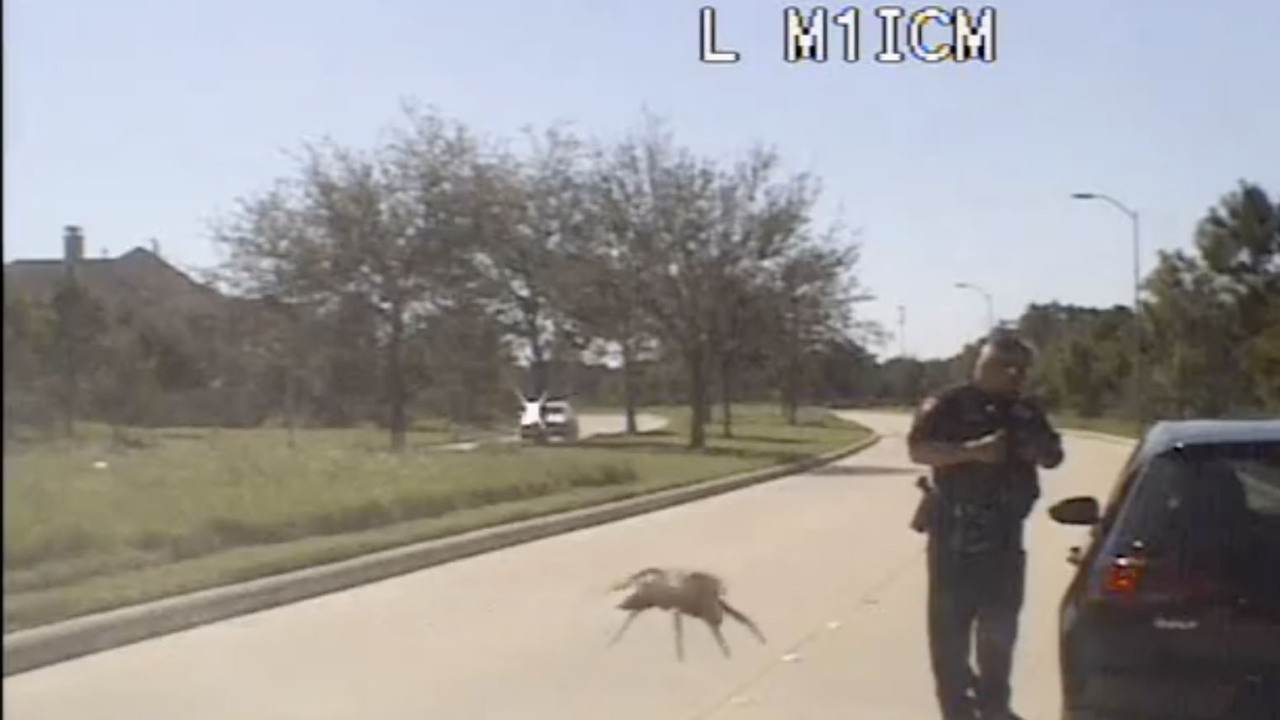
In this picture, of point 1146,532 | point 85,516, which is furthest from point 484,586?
point 1146,532

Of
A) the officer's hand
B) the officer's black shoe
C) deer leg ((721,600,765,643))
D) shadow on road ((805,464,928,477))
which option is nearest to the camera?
the officer's hand

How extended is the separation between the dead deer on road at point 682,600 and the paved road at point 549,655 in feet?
0.34

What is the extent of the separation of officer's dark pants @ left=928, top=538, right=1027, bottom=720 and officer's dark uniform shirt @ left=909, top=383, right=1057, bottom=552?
0.08 metres

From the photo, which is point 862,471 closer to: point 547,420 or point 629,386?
point 547,420

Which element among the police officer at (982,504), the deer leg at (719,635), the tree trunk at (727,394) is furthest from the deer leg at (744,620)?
the tree trunk at (727,394)

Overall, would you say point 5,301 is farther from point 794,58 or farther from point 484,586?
point 484,586

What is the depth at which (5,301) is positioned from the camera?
4480mm

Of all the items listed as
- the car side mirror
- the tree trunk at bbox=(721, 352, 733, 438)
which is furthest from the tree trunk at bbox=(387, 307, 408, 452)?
the car side mirror

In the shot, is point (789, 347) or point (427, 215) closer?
point (427, 215)

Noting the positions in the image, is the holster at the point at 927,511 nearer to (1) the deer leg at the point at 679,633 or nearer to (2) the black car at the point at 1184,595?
(2) the black car at the point at 1184,595

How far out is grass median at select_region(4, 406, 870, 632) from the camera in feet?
44.9

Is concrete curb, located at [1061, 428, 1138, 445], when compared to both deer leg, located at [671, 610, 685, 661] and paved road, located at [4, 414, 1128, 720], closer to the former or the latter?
paved road, located at [4, 414, 1128, 720]

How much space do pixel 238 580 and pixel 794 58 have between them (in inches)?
216

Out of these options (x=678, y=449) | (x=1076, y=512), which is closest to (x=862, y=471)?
(x=678, y=449)
